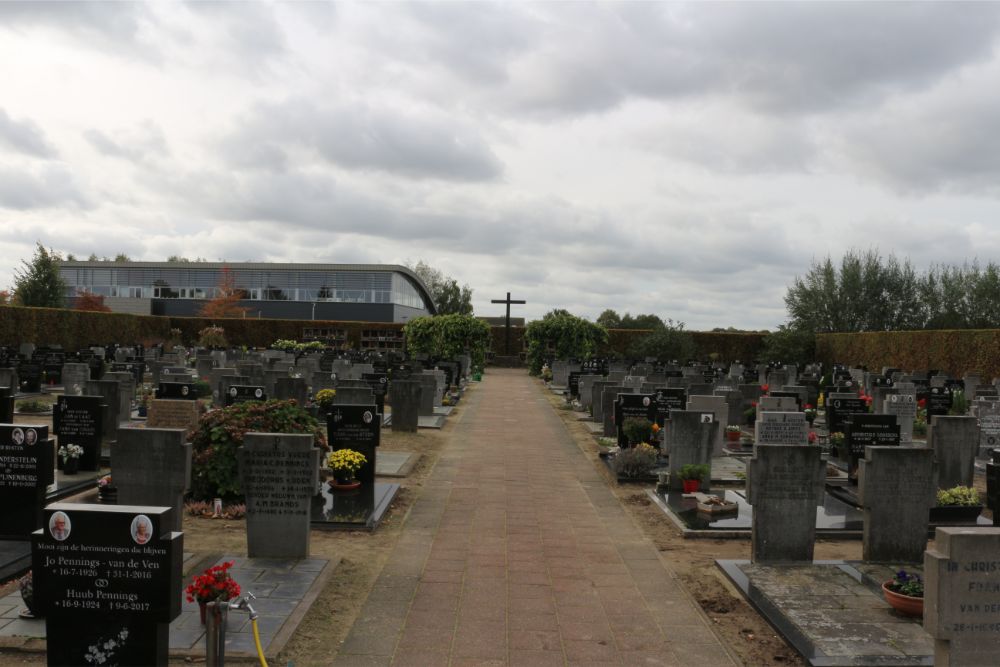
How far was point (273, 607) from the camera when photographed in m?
7.06

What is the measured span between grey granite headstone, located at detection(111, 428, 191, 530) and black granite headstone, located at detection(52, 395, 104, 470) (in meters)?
4.74

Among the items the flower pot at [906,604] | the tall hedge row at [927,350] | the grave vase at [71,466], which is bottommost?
the flower pot at [906,604]

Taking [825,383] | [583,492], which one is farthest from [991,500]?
[825,383]

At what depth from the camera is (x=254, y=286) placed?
75.9 meters

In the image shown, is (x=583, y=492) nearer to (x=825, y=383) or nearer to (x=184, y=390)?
(x=184, y=390)

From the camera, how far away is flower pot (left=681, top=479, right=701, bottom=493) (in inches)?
499

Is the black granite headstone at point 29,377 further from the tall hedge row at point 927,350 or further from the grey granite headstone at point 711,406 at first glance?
the tall hedge row at point 927,350

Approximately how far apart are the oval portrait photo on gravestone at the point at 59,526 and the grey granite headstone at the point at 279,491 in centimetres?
352

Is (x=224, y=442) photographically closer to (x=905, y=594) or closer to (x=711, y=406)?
(x=905, y=594)

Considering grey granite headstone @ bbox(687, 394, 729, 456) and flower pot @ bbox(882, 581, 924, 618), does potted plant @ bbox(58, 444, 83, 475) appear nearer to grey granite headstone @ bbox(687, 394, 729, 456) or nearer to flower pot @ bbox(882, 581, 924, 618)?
flower pot @ bbox(882, 581, 924, 618)

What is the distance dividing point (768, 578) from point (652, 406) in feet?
28.6

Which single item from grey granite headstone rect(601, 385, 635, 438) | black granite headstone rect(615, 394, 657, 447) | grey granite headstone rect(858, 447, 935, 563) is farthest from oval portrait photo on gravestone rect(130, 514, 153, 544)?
grey granite headstone rect(601, 385, 635, 438)

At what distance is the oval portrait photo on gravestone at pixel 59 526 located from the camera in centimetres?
508

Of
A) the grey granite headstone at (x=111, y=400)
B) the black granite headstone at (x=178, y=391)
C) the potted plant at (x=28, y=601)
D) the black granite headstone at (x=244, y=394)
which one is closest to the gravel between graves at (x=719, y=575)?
the potted plant at (x=28, y=601)
